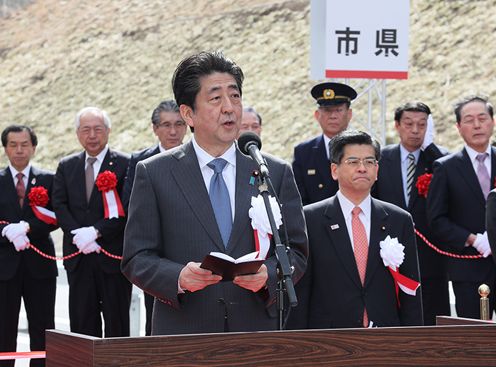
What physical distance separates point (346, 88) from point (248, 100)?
21.8 meters

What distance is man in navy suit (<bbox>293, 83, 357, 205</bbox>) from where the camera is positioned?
6738 mm

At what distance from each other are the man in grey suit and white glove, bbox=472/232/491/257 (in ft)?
9.20

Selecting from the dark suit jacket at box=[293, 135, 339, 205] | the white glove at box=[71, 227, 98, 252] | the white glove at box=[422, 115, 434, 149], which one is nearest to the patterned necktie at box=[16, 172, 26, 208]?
the white glove at box=[71, 227, 98, 252]

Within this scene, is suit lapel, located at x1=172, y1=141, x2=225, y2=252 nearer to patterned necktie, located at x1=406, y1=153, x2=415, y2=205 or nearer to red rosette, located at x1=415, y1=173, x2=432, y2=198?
red rosette, located at x1=415, y1=173, x2=432, y2=198

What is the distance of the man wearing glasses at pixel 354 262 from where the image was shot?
4773 millimetres

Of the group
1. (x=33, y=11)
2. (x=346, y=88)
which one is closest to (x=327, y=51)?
(x=346, y=88)

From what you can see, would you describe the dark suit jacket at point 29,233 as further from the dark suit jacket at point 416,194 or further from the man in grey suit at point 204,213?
the man in grey suit at point 204,213

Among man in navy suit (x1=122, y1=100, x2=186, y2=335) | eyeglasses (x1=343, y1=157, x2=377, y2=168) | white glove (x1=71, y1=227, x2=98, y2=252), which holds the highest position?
man in navy suit (x1=122, y1=100, x2=186, y2=335)

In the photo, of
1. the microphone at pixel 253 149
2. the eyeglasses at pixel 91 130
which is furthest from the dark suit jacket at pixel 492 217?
the eyeglasses at pixel 91 130

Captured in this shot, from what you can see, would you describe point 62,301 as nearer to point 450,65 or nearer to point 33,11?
point 450,65

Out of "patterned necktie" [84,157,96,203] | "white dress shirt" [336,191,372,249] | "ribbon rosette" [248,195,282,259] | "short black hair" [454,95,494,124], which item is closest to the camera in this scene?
"ribbon rosette" [248,195,282,259]

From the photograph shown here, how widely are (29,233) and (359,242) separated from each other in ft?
9.83

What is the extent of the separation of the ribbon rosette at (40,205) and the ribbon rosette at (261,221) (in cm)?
382

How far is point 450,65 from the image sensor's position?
25078 mm
